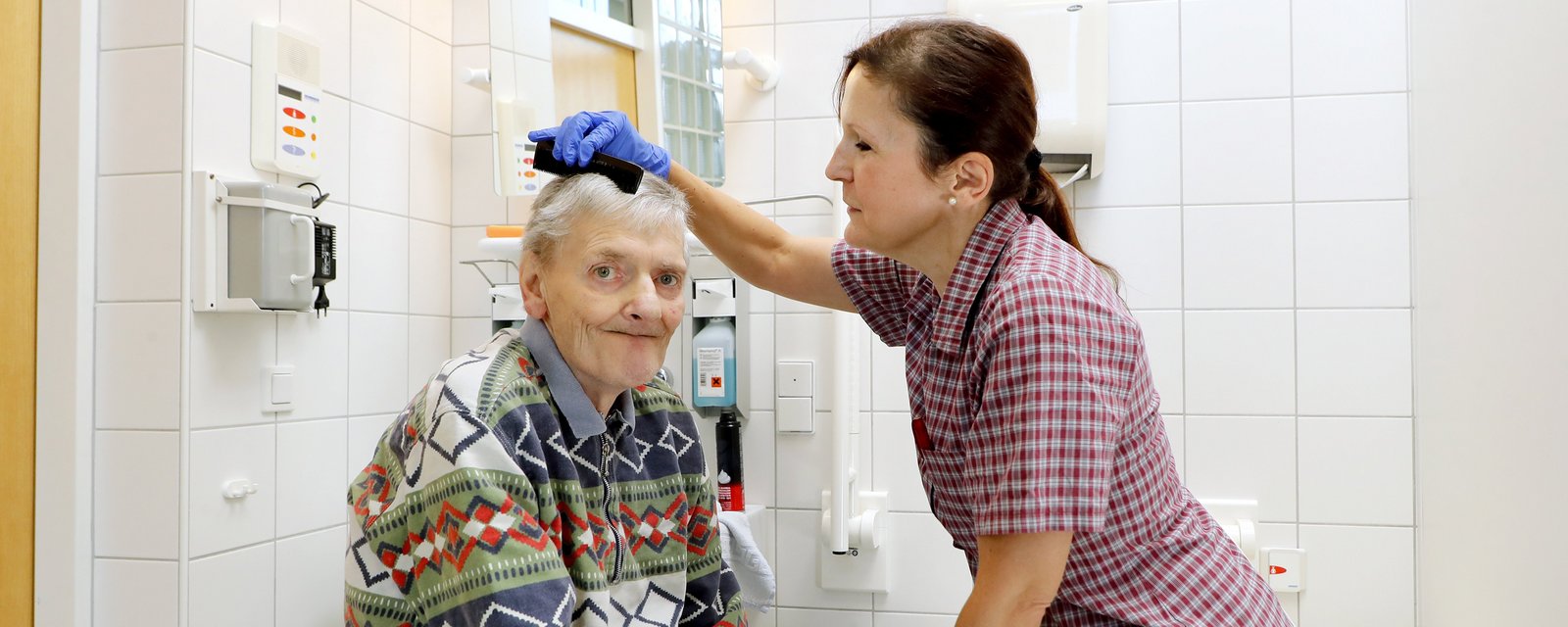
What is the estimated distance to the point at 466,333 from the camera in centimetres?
275

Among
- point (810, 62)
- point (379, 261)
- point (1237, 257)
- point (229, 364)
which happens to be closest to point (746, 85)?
point (810, 62)

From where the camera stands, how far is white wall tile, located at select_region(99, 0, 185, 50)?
6.36 feet

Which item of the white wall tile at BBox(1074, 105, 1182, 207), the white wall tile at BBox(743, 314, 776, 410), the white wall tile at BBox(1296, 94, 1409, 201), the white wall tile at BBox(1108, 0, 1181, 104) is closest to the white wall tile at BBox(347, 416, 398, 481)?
Answer: the white wall tile at BBox(743, 314, 776, 410)

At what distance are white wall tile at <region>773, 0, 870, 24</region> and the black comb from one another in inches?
52.8

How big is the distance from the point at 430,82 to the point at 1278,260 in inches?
76.1

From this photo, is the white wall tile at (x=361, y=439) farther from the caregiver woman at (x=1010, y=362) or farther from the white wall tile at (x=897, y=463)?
the caregiver woman at (x=1010, y=362)

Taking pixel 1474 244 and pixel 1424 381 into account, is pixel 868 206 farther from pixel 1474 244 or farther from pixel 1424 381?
pixel 1424 381

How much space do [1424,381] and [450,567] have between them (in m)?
1.94

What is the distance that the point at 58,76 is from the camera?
1942 mm

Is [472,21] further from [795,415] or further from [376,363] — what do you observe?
[795,415]

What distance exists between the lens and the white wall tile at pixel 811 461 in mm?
2551

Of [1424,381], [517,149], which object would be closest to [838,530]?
[517,149]

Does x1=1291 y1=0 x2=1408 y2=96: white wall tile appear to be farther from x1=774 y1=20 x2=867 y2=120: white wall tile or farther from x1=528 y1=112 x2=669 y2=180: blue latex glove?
x1=528 y1=112 x2=669 y2=180: blue latex glove

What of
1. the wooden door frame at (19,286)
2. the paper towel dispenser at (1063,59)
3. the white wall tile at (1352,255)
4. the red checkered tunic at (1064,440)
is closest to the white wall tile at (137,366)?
the wooden door frame at (19,286)
